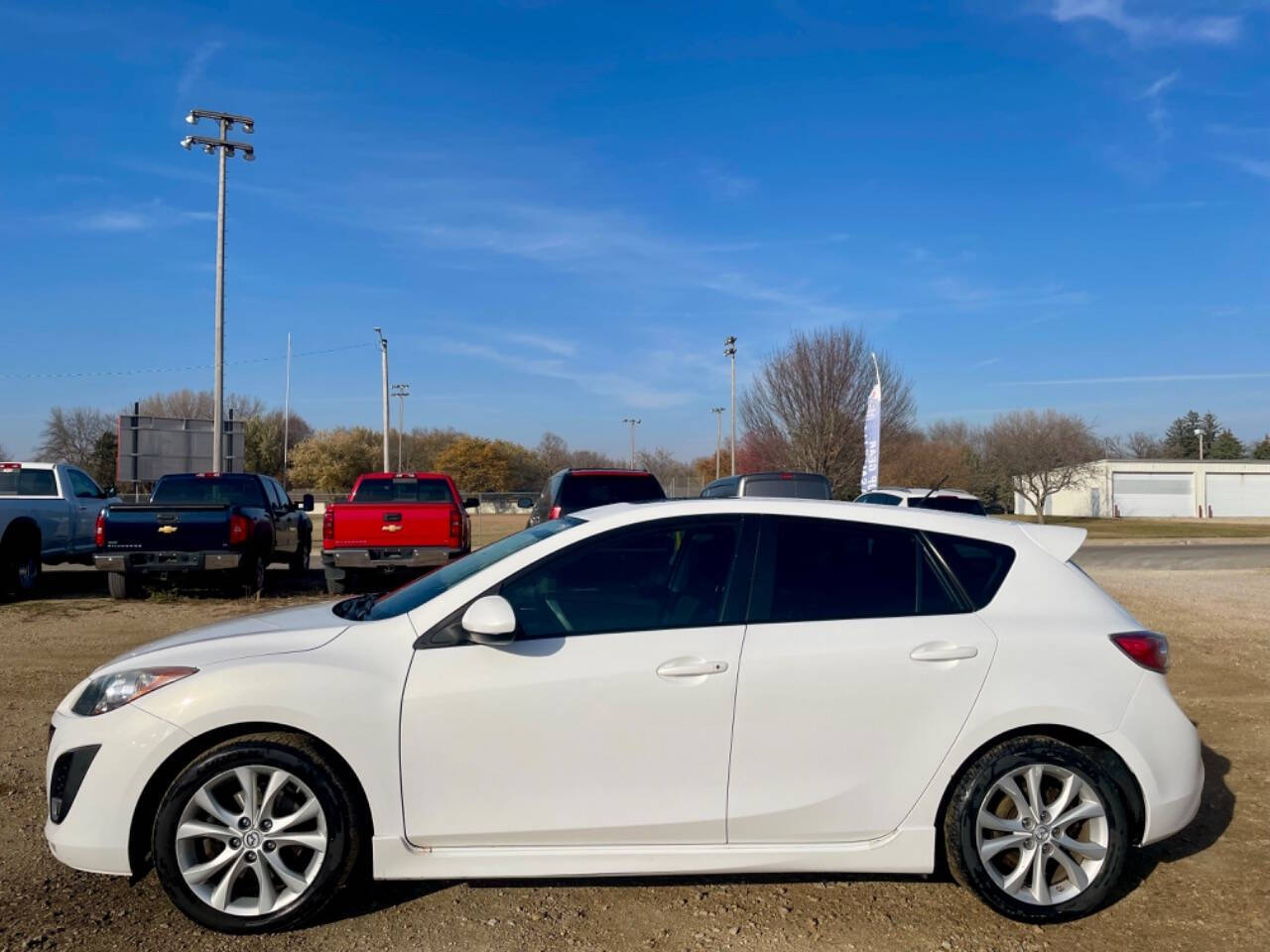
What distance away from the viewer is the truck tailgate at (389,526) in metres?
12.9

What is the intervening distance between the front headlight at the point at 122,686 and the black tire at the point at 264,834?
0.32m

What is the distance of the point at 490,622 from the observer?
3.65 metres

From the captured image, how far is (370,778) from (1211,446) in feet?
393

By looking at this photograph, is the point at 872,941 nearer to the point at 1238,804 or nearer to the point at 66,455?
the point at 1238,804

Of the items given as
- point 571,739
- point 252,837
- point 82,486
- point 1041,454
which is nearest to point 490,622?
point 571,739

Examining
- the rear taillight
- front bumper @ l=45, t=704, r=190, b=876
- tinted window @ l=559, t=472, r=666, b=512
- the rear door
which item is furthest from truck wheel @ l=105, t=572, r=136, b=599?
the rear taillight

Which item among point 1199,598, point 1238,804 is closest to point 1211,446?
point 1199,598

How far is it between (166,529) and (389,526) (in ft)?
8.83

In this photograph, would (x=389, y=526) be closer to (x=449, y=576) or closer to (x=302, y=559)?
(x=302, y=559)

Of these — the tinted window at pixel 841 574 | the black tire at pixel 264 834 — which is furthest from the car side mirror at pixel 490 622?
the tinted window at pixel 841 574

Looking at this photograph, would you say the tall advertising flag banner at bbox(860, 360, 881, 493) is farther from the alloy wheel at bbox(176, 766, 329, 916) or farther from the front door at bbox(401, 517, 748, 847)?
the alloy wheel at bbox(176, 766, 329, 916)

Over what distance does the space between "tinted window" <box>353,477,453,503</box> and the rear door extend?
36.7 ft

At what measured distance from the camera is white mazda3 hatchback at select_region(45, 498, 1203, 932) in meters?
3.64

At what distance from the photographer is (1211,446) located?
346 ft
